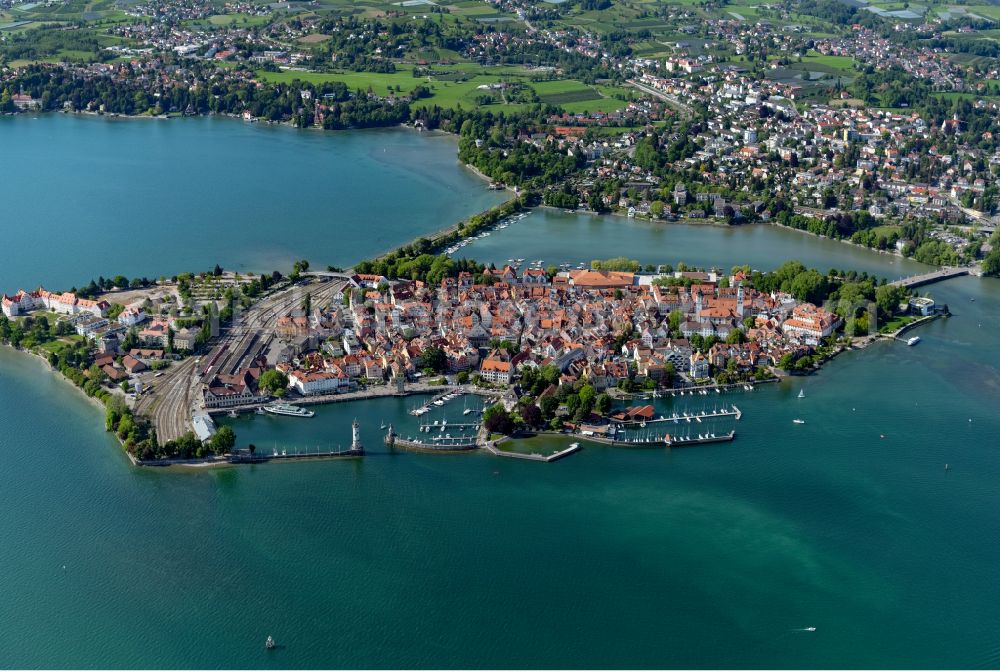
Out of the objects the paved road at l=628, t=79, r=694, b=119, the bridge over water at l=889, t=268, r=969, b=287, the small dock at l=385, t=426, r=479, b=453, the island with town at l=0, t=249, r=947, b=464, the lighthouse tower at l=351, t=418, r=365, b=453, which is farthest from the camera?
the paved road at l=628, t=79, r=694, b=119

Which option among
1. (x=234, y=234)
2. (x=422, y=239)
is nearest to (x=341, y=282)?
(x=422, y=239)

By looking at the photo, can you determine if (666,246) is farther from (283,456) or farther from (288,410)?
(283,456)

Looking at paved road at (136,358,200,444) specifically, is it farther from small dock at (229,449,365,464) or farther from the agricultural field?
the agricultural field

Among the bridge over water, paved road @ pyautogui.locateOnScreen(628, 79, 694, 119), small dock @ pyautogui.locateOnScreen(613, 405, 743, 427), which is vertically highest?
paved road @ pyautogui.locateOnScreen(628, 79, 694, 119)

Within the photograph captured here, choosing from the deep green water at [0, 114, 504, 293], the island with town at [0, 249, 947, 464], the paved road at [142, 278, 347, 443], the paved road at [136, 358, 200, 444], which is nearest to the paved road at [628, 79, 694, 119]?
the deep green water at [0, 114, 504, 293]

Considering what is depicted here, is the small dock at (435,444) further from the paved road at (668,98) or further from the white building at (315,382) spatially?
the paved road at (668,98)

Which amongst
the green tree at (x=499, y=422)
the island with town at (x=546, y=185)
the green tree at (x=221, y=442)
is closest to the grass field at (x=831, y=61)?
the island with town at (x=546, y=185)

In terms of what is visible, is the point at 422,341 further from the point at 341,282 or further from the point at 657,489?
the point at 657,489

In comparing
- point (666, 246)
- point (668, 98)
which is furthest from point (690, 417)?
point (668, 98)
